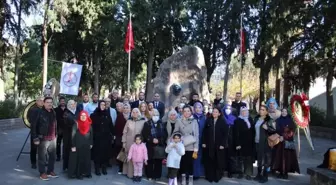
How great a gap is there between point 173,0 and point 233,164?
2547 centimetres

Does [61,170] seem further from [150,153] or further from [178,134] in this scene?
[178,134]

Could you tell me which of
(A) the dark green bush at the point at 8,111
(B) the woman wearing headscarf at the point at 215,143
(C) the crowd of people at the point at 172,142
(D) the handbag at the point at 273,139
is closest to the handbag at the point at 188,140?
(C) the crowd of people at the point at 172,142

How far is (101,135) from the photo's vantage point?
907 cm

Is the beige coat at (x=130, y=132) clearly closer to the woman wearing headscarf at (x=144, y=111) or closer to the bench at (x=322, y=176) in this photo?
the woman wearing headscarf at (x=144, y=111)

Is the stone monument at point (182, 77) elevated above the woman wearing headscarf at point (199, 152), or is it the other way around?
the stone monument at point (182, 77)

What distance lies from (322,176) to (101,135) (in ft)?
16.5

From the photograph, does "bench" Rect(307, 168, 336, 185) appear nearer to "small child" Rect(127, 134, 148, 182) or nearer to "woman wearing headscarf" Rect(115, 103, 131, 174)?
"small child" Rect(127, 134, 148, 182)

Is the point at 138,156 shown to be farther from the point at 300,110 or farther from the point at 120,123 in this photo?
the point at 300,110

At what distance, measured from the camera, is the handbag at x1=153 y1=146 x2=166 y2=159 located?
8528 mm

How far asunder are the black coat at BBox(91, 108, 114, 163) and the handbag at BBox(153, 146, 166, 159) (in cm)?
133

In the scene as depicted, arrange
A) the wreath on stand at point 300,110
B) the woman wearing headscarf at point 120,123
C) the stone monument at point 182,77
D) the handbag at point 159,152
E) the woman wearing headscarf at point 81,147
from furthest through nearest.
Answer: the stone monument at point 182,77 < the wreath on stand at point 300,110 < the woman wearing headscarf at point 120,123 < the handbag at point 159,152 < the woman wearing headscarf at point 81,147

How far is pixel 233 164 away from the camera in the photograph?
891 cm

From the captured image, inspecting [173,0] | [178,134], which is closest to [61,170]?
[178,134]

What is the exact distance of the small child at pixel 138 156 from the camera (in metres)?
8.30
